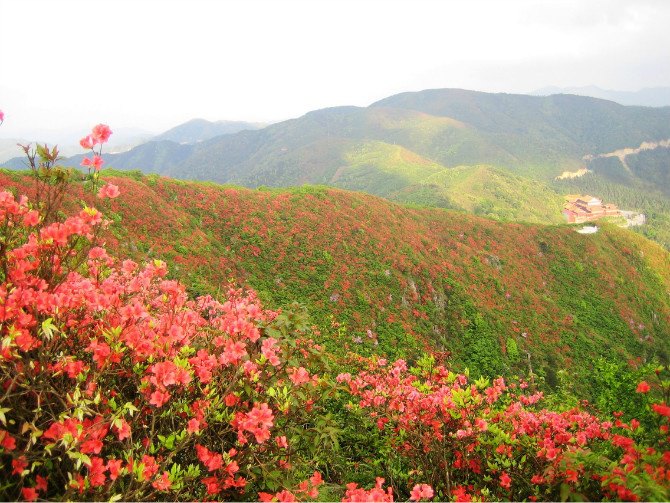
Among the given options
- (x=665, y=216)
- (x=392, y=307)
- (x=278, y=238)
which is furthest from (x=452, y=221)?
(x=665, y=216)

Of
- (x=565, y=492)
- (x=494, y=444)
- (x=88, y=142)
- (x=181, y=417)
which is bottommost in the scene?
(x=494, y=444)

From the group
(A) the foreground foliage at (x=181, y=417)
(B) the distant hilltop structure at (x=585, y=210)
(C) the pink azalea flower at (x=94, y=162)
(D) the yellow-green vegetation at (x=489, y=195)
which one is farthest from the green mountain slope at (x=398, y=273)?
(B) the distant hilltop structure at (x=585, y=210)

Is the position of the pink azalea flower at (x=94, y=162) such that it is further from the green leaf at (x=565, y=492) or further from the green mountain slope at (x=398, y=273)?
the green mountain slope at (x=398, y=273)

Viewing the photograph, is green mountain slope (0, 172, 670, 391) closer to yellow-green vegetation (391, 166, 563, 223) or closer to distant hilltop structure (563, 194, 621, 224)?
yellow-green vegetation (391, 166, 563, 223)

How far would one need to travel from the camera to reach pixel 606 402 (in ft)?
20.2

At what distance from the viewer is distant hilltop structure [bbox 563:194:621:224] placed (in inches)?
5586

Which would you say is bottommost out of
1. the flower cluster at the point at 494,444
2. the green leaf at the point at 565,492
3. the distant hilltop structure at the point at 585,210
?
the distant hilltop structure at the point at 585,210

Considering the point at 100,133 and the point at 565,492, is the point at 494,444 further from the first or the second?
the point at 100,133

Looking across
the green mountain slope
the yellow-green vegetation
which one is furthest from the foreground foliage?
the yellow-green vegetation

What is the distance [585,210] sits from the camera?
149 m

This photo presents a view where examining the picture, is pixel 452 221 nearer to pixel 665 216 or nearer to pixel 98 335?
pixel 98 335

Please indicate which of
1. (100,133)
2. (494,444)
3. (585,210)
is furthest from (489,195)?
(100,133)

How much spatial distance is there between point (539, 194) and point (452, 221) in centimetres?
12948

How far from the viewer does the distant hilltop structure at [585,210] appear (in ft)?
465
